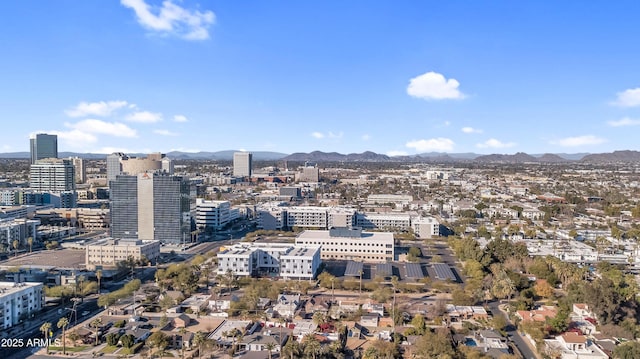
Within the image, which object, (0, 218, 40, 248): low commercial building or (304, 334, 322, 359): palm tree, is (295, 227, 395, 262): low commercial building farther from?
(0, 218, 40, 248): low commercial building

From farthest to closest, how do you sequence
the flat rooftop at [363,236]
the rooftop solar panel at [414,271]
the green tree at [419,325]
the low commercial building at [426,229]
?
the low commercial building at [426,229]
the flat rooftop at [363,236]
the rooftop solar panel at [414,271]
the green tree at [419,325]

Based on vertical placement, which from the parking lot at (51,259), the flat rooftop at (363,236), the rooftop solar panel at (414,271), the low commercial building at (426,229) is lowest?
the rooftop solar panel at (414,271)

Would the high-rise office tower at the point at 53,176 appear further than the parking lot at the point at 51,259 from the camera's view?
Yes

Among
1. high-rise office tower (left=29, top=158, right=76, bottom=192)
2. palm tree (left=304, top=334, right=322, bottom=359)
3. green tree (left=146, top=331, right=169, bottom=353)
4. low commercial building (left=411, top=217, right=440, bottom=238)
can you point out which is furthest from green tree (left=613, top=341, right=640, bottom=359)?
high-rise office tower (left=29, top=158, right=76, bottom=192)

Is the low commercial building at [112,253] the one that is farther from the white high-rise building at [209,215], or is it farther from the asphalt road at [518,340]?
the asphalt road at [518,340]

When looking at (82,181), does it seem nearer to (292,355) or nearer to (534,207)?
(534,207)

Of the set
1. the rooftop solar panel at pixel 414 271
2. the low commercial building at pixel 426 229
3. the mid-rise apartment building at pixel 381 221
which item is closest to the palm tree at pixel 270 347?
the rooftop solar panel at pixel 414 271

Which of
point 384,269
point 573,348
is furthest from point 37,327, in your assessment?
point 573,348
